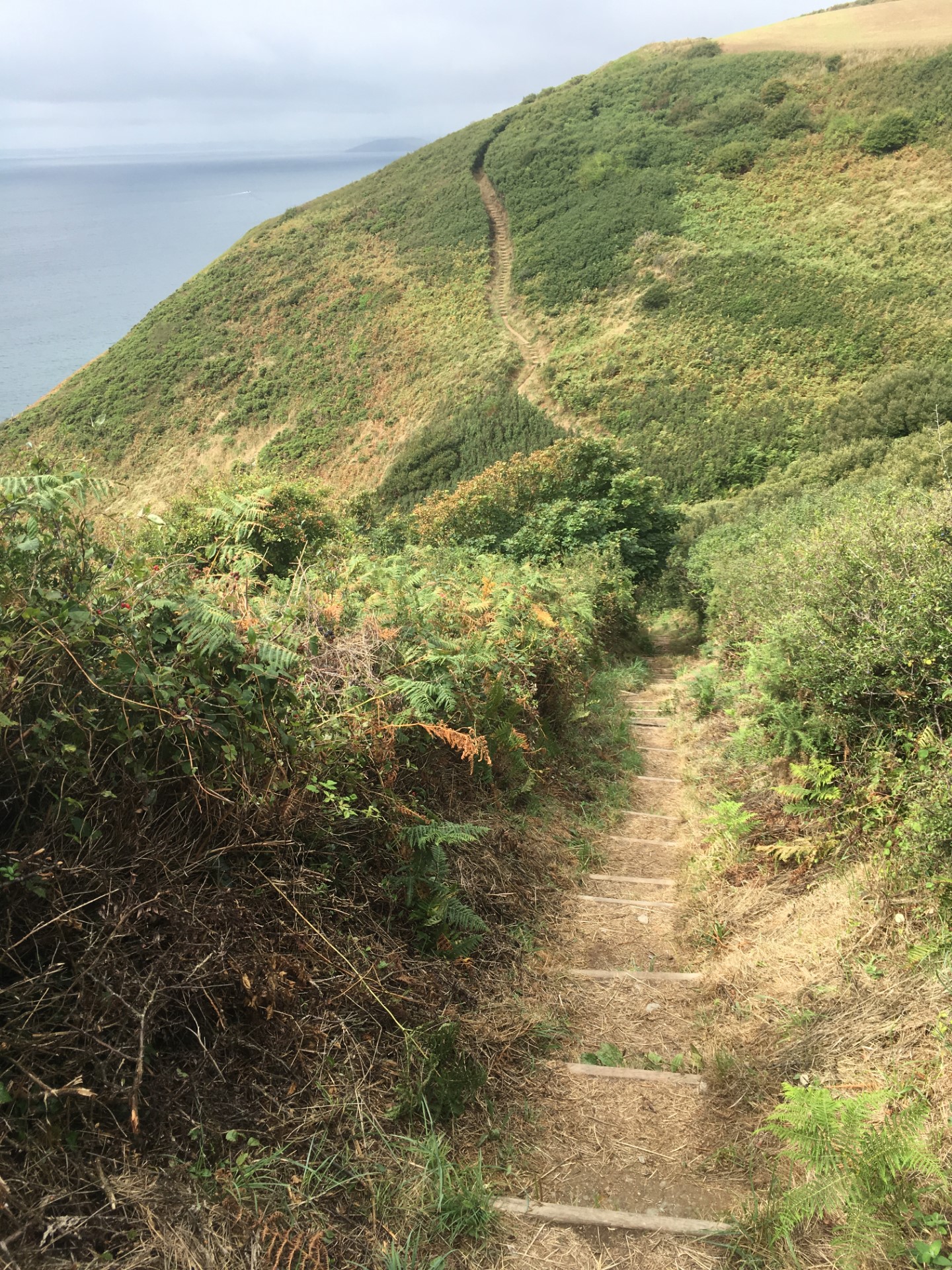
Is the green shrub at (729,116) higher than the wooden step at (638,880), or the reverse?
the green shrub at (729,116)

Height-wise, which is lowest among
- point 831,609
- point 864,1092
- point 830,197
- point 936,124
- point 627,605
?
point 627,605

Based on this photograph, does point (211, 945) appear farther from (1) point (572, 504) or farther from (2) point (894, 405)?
(2) point (894, 405)

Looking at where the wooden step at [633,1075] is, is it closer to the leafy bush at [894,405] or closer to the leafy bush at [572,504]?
the leafy bush at [572,504]

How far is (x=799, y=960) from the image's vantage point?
3.31 meters

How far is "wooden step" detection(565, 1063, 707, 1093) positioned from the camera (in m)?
2.99

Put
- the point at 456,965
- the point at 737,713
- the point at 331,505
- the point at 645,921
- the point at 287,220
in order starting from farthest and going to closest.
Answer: the point at 287,220 < the point at 331,505 < the point at 737,713 < the point at 645,921 < the point at 456,965

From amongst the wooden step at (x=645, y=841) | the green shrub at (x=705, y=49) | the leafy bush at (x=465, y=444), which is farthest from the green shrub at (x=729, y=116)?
the wooden step at (x=645, y=841)

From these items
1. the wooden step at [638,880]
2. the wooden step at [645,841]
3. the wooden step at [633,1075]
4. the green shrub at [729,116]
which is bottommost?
the wooden step at [645,841]

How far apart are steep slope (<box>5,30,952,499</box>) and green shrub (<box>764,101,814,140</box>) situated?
0.64 ft

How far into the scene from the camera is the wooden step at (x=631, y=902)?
14.4ft

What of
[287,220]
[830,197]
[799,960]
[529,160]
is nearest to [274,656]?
[799,960]

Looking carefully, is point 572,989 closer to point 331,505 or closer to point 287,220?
point 331,505

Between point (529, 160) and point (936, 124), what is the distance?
2630 cm

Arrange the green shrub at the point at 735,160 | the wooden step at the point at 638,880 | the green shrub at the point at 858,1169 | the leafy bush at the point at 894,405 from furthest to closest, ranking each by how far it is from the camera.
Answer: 1. the green shrub at the point at 735,160
2. the leafy bush at the point at 894,405
3. the wooden step at the point at 638,880
4. the green shrub at the point at 858,1169
